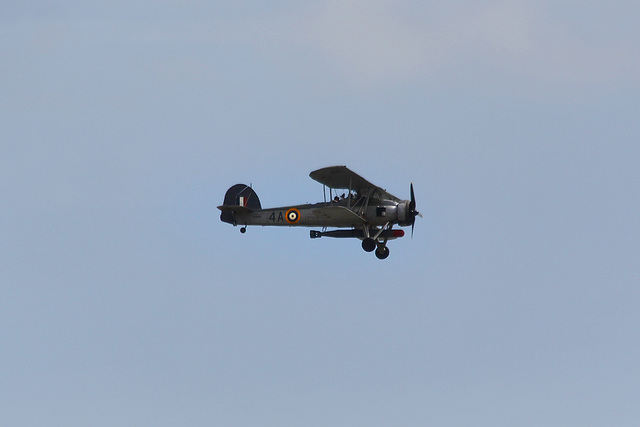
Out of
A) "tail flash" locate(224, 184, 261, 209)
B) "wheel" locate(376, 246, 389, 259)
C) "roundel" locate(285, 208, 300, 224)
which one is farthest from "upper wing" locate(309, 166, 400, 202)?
"tail flash" locate(224, 184, 261, 209)

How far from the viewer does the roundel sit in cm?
3628

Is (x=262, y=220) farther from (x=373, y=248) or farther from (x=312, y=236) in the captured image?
(x=373, y=248)

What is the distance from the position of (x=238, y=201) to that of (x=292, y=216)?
2531 mm

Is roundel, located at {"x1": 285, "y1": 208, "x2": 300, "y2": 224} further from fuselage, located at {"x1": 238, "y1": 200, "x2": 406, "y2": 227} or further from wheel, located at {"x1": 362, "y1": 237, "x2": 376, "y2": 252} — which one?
wheel, located at {"x1": 362, "y1": 237, "x2": 376, "y2": 252}

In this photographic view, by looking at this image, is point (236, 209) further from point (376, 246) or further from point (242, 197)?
point (376, 246)

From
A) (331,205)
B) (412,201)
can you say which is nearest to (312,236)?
(331,205)

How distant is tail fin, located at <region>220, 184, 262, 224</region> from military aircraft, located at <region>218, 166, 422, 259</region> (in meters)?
1.39

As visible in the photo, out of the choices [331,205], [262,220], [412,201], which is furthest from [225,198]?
[412,201]

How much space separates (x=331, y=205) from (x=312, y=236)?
1.31 meters

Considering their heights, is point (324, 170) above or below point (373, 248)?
above

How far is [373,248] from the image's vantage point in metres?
34.8

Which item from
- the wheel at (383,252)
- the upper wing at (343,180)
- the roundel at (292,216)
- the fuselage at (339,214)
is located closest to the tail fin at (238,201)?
the fuselage at (339,214)

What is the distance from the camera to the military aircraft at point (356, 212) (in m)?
34.8

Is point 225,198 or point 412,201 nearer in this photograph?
point 412,201
